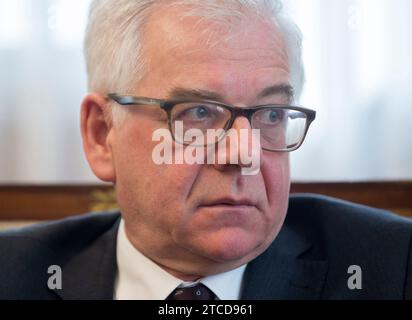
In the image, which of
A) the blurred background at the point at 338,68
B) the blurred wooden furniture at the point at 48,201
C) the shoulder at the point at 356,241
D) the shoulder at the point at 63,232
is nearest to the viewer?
the shoulder at the point at 356,241

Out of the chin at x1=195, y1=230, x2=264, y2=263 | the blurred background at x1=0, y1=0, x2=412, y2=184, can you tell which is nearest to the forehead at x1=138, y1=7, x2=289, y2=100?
the chin at x1=195, y1=230, x2=264, y2=263

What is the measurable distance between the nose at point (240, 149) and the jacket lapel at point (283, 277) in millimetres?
261

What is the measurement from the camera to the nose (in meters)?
1.09

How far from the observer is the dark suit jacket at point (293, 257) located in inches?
48.8

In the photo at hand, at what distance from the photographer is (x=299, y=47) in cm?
127

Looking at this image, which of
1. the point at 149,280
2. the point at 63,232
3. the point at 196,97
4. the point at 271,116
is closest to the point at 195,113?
the point at 196,97

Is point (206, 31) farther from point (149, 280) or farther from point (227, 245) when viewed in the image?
point (149, 280)

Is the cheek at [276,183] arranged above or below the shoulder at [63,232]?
above

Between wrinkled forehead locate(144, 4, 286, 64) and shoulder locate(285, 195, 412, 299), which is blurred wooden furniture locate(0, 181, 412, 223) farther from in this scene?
wrinkled forehead locate(144, 4, 286, 64)

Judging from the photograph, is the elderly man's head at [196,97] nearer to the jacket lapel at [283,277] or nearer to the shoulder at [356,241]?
the jacket lapel at [283,277]

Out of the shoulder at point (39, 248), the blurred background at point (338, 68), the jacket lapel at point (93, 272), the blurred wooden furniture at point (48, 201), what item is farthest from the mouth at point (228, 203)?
the blurred wooden furniture at point (48, 201)
